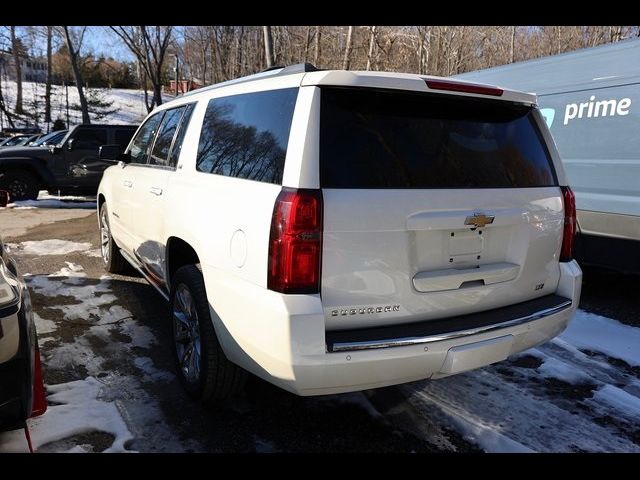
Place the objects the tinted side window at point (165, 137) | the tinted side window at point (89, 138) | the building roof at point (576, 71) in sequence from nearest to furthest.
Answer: the tinted side window at point (165, 137) → the building roof at point (576, 71) → the tinted side window at point (89, 138)

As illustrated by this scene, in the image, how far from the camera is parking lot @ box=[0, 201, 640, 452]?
2682 mm

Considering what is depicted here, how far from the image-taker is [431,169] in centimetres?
248

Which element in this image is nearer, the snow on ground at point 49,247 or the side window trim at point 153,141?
the side window trim at point 153,141

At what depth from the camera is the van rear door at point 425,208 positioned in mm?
2250

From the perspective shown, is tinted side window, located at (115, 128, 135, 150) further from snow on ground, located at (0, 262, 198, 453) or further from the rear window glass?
the rear window glass

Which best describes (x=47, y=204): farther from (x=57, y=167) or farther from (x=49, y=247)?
(x=49, y=247)

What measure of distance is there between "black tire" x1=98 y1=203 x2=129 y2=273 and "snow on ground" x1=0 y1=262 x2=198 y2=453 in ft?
1.75

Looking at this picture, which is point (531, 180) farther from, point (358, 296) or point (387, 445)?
point (387, 445)

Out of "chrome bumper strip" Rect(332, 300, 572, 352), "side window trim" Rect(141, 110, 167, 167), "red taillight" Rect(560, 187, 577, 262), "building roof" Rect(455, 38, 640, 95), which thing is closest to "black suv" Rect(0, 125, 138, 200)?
"side window trim" Rect(141, 110, 167, 167)

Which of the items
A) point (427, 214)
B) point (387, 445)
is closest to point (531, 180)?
point (427, 214)

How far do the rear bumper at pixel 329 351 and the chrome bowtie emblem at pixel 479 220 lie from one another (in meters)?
0.51

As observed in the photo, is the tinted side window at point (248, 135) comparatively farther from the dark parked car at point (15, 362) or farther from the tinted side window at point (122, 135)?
the tinted side window at point (122, 135)

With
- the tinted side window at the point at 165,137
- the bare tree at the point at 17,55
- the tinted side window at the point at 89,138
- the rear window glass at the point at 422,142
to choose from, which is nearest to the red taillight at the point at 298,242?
the rear window glass at the point at 422,142

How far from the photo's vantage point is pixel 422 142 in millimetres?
2498
